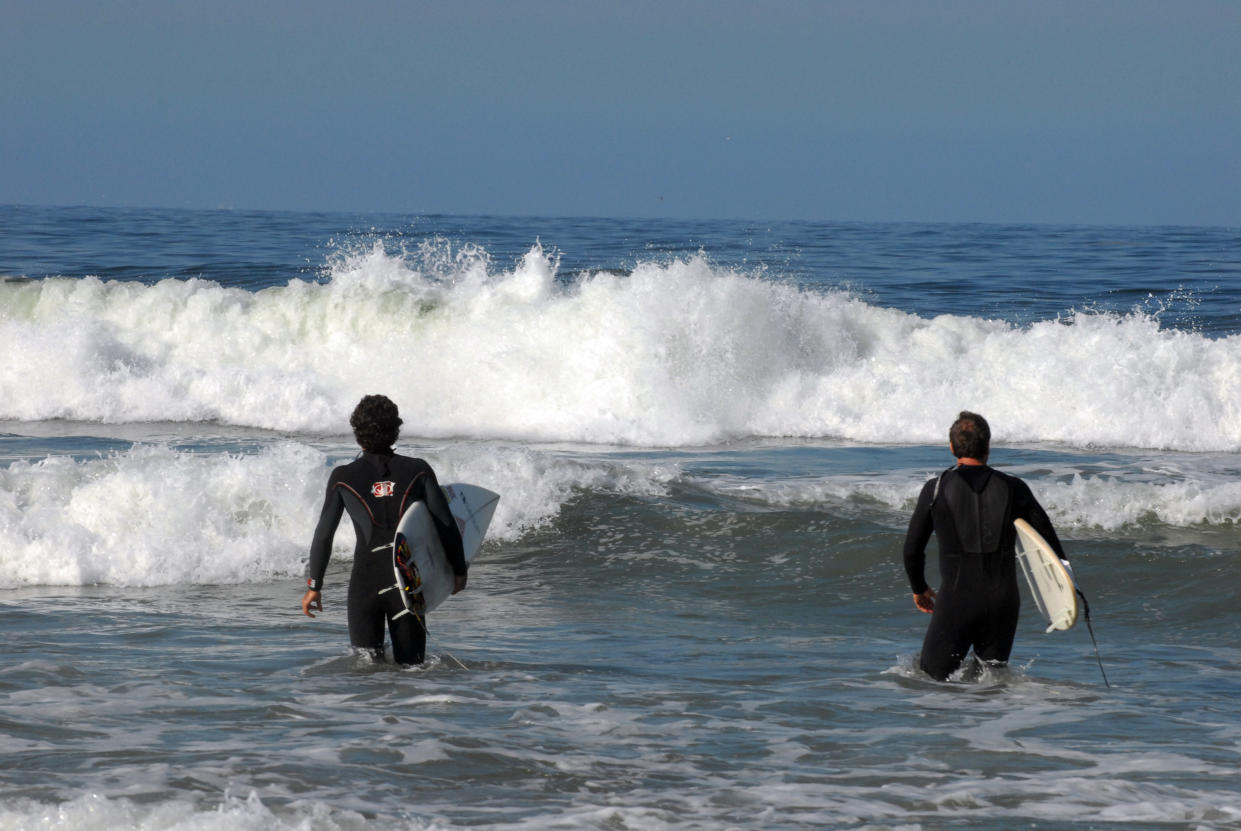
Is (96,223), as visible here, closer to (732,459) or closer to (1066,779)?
(732,459)

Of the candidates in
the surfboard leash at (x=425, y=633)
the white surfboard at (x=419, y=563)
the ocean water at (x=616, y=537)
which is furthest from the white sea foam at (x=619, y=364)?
the white surfboard at (x=419, y=563)

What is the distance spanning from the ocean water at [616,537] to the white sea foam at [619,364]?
0.06m

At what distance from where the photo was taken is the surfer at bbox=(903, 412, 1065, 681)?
20.1 feet

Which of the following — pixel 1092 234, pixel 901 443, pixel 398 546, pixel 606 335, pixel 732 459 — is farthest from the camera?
pixel 1092 234

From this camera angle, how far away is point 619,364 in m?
18.0

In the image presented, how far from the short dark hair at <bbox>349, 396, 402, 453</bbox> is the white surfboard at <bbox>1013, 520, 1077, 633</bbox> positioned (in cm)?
287

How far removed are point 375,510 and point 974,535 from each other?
272cm

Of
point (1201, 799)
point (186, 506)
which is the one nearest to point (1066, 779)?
point (1201, 799)

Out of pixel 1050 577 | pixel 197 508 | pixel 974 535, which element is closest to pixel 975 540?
pixel 974 535

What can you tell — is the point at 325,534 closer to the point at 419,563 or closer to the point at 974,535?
the point at 419,563

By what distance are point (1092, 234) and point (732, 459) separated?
23.8m

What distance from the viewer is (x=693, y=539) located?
426 inches

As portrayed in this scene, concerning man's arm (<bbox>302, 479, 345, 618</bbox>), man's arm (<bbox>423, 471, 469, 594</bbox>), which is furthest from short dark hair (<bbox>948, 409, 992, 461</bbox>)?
man's arm (<bbox>302, 479, 345, 618</bbox>)

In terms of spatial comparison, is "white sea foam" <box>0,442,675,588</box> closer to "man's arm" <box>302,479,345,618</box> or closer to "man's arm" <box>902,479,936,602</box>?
"man's arm" <box>302,479,345,618</box>
